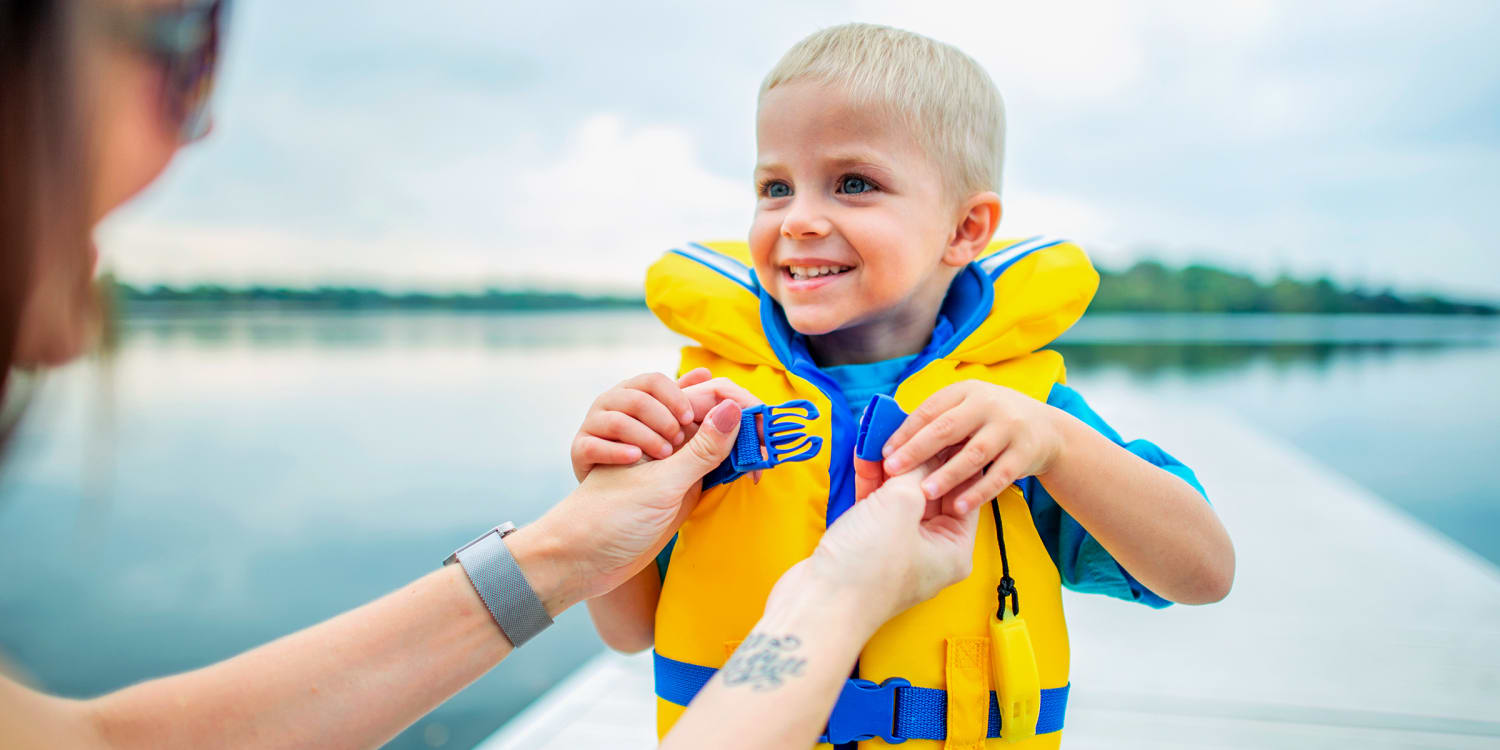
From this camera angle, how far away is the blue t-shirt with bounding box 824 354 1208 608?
1509 millimetres

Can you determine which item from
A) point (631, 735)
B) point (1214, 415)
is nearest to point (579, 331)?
point (1214, 415)

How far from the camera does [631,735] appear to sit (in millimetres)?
2506

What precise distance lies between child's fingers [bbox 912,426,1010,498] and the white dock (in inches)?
61.1

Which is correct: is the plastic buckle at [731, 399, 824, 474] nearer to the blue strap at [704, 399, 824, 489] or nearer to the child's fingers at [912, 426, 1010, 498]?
the blue strap at [704, 399, 824, 489]

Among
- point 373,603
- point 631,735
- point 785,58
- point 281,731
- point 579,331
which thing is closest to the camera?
point 281,731

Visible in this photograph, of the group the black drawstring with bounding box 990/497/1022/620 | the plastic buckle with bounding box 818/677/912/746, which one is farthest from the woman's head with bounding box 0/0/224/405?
the black drawstring with bounding box 990/497/1022/620

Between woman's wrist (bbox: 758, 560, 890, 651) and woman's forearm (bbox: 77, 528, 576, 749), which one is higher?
woman's wrist (bbox: 758, 560, 890, 651)

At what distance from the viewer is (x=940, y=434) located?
1281 mm

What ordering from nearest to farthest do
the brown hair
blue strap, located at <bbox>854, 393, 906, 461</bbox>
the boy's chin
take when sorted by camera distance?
1. the brown hair
2. blue strap, located at <bbox>854, 393, 906, 461</bbox>
3. the boy's chin

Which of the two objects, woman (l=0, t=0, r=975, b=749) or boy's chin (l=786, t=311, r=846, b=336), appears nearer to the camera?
woman (l=0, t=0, r=975, b=749)

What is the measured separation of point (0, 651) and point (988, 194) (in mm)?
1537

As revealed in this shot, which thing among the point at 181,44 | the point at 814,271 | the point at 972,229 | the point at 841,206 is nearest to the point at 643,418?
the point at 814,271

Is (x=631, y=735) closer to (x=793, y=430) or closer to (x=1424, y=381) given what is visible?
(x=793, y=430)

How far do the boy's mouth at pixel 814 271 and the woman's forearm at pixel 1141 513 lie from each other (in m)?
0.44
